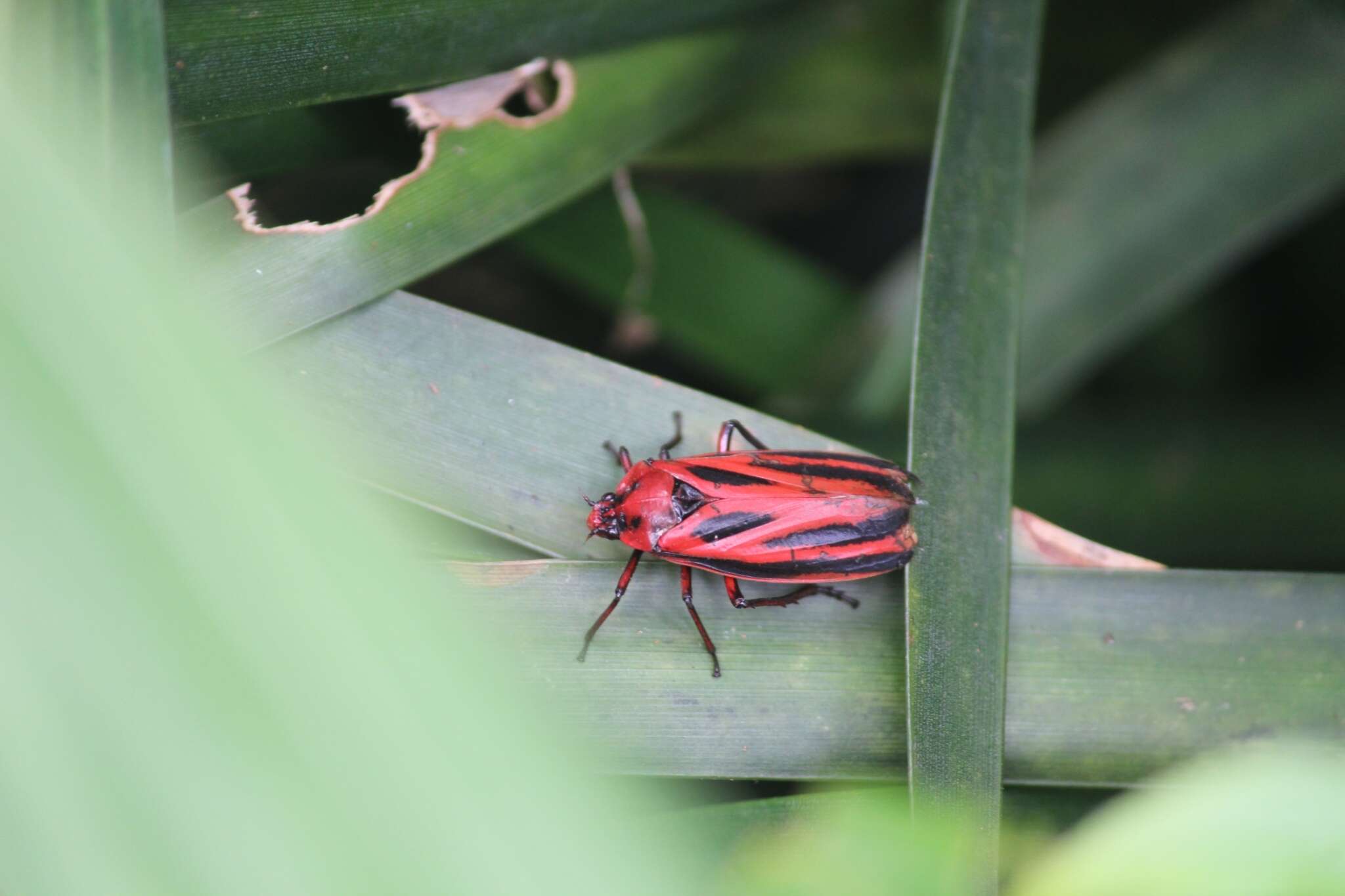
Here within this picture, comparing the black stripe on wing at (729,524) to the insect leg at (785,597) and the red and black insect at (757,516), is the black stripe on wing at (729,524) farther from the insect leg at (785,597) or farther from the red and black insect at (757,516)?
the insect leg at (785,597)

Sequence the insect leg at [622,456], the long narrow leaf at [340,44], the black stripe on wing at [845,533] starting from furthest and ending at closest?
the insect leg at [622,456] < the black stripe on wing at [845,533] < the long narrow leaf at [340,44]

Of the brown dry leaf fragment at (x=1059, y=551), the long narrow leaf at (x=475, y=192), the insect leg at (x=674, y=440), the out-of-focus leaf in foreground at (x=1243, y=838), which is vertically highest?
the long narrow leaf at (x=475, y=192)

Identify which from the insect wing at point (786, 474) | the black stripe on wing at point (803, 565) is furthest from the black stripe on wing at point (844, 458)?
the black stripe on wing at point (803, 565)

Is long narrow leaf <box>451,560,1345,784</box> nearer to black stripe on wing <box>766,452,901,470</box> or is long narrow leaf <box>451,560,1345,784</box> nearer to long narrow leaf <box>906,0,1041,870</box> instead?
long narrow leaf <box>906,0,1041,870</box>

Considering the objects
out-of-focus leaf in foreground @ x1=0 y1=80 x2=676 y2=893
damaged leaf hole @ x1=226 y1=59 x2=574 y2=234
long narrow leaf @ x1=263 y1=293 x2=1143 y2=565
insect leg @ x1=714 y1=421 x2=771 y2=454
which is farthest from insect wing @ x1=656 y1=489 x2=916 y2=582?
out-of-focus leaf in foreground @ x1=0 y1=80 x2=676 y2=893

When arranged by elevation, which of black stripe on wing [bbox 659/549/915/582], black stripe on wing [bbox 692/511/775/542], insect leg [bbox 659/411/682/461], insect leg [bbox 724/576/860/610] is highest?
insect leg [bbox 659/411/682/461]

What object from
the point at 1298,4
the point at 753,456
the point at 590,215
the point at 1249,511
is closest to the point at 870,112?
A: the point at 590,215

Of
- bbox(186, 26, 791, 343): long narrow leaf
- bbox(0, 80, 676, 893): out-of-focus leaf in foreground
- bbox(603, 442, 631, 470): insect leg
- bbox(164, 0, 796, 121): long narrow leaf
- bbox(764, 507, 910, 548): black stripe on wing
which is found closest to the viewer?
bbox(0, 80, 676, 893): out-of-focus leaf in foreground
